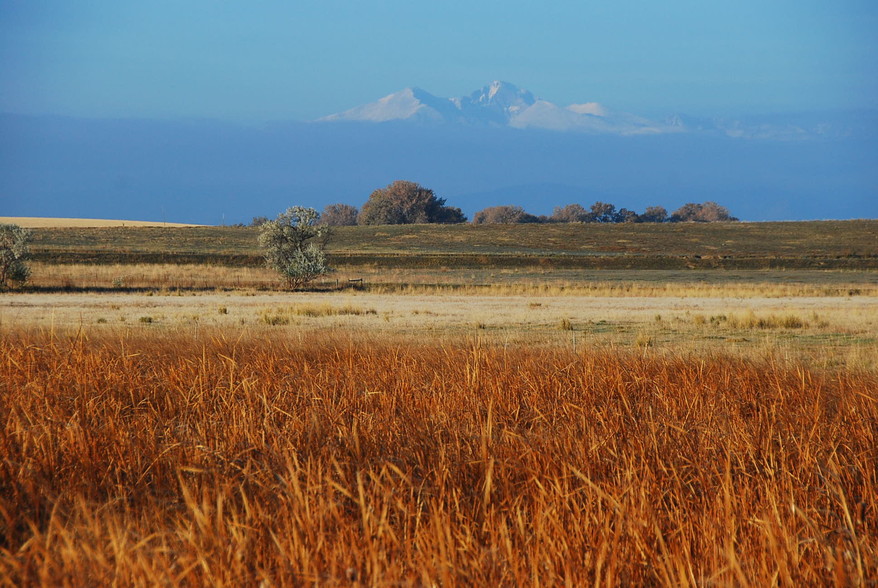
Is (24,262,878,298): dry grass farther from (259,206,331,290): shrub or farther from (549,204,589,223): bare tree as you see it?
(549,204,589,223): bare tree

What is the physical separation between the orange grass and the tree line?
113054mm

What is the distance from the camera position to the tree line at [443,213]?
473ft

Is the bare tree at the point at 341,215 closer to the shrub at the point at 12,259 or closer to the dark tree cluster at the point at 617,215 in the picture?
the dark tree cluster at the point at 617,215

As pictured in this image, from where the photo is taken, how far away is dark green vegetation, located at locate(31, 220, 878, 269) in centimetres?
7738

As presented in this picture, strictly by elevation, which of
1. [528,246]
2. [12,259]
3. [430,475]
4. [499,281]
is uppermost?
[528,246]

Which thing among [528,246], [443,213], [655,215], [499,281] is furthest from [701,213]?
[499,281]

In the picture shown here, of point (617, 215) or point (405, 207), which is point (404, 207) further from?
point (617, 215)

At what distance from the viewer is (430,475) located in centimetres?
483

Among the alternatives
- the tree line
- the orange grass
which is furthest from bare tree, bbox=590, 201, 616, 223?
the orange grass

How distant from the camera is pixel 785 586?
3.37m

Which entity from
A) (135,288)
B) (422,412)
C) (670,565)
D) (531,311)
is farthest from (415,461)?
(135,288)

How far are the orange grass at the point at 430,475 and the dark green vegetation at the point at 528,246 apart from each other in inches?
2651

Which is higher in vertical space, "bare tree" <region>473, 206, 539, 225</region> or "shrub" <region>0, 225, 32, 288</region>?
"bare tree" <region>473, 206, 539, 225</region>

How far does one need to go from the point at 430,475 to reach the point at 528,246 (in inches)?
3732
